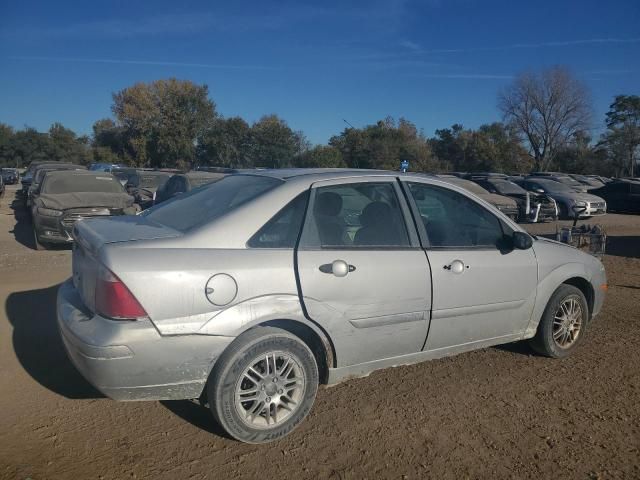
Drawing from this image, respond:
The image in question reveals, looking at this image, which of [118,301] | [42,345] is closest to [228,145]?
[42,345]

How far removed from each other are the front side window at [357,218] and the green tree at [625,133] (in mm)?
57448

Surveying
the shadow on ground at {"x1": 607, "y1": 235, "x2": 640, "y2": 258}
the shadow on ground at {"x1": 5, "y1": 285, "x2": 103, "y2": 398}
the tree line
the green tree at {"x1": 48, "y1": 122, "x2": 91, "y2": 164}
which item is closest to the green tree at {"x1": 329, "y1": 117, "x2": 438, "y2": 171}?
the tree line

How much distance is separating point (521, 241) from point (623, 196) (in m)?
22.6

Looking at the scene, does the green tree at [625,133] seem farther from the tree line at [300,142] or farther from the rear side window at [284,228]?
the rear side window at [284,228]

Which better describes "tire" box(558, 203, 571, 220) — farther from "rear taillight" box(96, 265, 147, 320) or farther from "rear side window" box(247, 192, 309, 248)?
"rear taillight" box(96, 265, 147, 320)

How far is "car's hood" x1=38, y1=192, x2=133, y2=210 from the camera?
10.1 metres

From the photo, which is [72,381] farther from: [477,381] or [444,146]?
[444,146]

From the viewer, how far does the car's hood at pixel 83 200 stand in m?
10.1

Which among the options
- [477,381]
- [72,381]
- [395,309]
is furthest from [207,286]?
[477,381]

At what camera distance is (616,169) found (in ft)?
181

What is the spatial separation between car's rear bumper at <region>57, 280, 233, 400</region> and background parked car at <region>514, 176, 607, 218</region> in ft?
58.6

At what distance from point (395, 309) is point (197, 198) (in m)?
1.72

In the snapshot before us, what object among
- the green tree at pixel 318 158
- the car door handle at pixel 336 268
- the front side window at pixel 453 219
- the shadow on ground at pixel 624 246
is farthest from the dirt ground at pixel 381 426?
the green tree at pixel 318 158

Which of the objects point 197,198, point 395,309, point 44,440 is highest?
point 197,198
